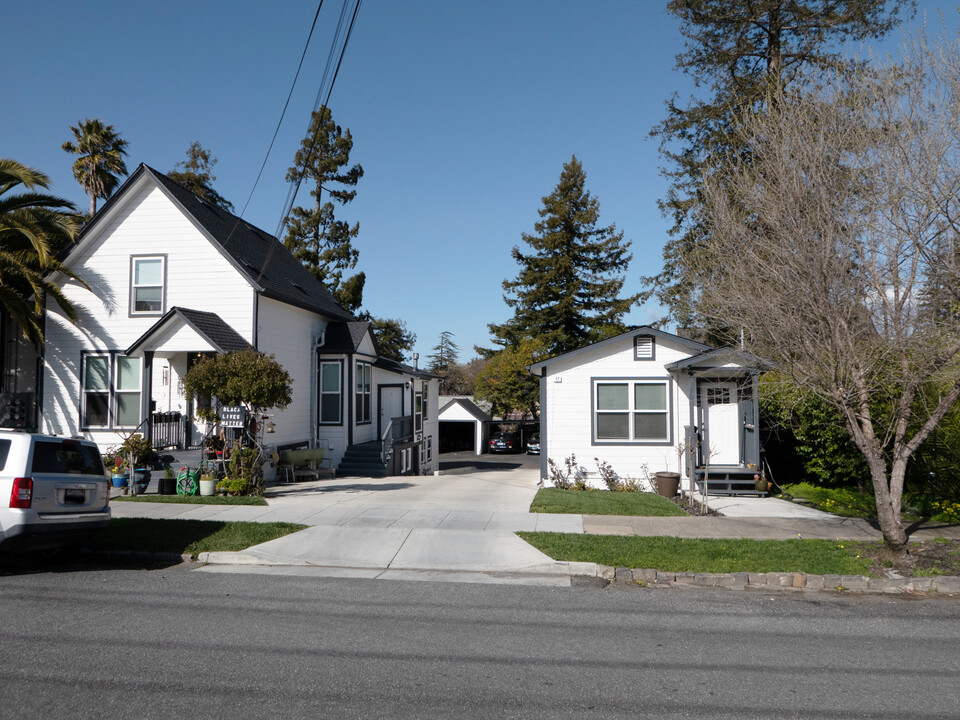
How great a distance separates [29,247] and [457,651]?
19.9m

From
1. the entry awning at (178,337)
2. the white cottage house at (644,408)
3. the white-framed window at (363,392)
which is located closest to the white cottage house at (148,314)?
the entry awning at (178,337)

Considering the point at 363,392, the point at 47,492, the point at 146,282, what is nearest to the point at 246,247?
the point at 146,282

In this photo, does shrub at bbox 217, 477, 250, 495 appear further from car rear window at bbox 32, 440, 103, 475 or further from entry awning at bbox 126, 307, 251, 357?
car rear window at bbox 32, 440, 103, 475

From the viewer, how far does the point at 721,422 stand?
60.0 feet

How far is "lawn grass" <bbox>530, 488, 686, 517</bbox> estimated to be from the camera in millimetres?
13844

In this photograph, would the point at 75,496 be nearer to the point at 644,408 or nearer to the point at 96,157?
the point at 644,408

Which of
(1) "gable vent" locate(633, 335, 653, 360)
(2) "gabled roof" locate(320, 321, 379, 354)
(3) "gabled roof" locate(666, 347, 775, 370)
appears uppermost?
(2) "gabled roof" locate(320, 321, 379, 354)

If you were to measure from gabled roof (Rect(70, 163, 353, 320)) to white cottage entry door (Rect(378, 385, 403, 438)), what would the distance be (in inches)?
121

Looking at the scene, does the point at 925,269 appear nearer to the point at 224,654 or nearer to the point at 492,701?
the point at 492,701

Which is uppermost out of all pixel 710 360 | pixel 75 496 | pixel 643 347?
pixel 643 347

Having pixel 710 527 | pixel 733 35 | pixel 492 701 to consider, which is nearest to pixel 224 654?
pixel 492 701

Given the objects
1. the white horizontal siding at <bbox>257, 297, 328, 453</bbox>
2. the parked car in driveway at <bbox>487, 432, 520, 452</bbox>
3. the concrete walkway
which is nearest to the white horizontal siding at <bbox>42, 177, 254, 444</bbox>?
the white horizontal siding at <bbox>257, 297, 328, 453</bbox>

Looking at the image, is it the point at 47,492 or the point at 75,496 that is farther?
the point at 75,496

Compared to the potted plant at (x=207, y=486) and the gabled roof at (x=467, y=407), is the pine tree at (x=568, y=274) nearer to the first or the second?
the gabled roof at (x=467, y=407)
